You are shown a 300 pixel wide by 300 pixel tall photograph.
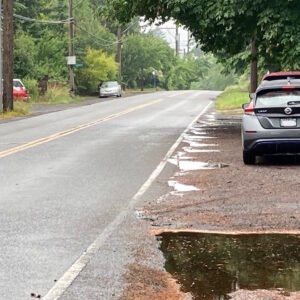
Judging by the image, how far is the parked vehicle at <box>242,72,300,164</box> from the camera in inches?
471

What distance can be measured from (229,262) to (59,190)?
14.5 feet

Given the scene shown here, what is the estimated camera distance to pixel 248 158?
12430 millimetres

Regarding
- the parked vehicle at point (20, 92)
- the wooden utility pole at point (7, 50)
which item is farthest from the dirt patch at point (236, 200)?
the parked vehicle at point (20, 92)

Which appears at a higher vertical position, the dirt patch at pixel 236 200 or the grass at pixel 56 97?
the grass at pixel 56 97

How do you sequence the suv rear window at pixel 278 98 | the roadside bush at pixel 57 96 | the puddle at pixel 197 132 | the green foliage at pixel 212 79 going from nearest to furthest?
the suv rear window at pixel 278 98 → the puddle at pixel 197 132 → the roadside bush at pixel 57 96 → the green foliage at pixel 212 79

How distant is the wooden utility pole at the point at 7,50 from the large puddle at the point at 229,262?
2304 cm

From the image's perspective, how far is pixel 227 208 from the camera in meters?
8.45

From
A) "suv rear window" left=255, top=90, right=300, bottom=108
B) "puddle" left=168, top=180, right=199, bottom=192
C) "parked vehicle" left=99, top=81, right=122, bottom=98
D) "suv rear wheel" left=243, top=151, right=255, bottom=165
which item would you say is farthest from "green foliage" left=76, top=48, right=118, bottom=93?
"puddle" left=168, top=180, right=199, bottom=192

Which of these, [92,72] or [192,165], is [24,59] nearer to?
[92,72]

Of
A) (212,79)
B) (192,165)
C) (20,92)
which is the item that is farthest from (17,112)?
(212,79)

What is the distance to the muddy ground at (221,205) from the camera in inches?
218

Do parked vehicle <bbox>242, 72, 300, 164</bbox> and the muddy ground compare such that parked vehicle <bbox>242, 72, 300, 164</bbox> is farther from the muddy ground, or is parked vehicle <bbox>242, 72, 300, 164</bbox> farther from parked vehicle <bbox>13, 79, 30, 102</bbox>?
parked vehicle <bbox>13, 79, 30, 102</bbox>

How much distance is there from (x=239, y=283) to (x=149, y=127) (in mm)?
17083

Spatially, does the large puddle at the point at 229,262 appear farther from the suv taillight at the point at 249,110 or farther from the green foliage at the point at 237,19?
the green foliage at the point at 237,19
